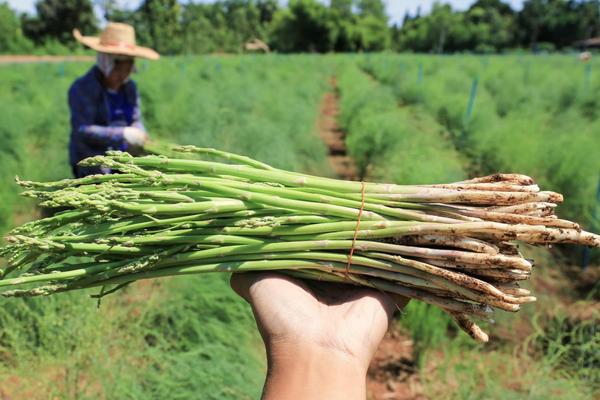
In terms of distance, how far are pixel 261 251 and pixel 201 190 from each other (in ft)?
0.91

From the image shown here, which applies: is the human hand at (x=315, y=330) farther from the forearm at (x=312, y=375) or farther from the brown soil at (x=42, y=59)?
the brown soil at (x=42, y=59)

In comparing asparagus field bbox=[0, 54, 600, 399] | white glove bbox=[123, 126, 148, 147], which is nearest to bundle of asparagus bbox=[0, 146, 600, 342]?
asparagus field bbox=[0, 54, 600, 399]

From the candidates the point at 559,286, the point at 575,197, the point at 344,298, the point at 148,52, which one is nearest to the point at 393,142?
the point at 575,197

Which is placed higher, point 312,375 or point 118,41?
point 118,41

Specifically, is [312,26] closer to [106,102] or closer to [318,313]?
[106,102]

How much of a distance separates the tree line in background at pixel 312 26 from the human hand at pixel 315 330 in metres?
34.2

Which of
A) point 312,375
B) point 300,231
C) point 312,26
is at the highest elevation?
point 312,26

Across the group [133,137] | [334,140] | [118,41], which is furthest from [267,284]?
[334,140]

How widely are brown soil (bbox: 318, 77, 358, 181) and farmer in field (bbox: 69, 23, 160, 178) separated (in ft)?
14.2

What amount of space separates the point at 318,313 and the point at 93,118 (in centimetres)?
254

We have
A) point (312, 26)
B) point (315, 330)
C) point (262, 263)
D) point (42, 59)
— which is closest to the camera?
point (315, 330)

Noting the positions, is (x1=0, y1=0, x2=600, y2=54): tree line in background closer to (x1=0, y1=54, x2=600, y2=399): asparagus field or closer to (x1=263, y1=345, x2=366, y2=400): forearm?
(x1=0, y1=54, x2=600, y2=399): asparagus field

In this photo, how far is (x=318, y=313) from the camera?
1465mm

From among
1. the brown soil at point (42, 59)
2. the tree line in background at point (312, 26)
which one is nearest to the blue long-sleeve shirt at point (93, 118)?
the brown soil at point (42, 59)
